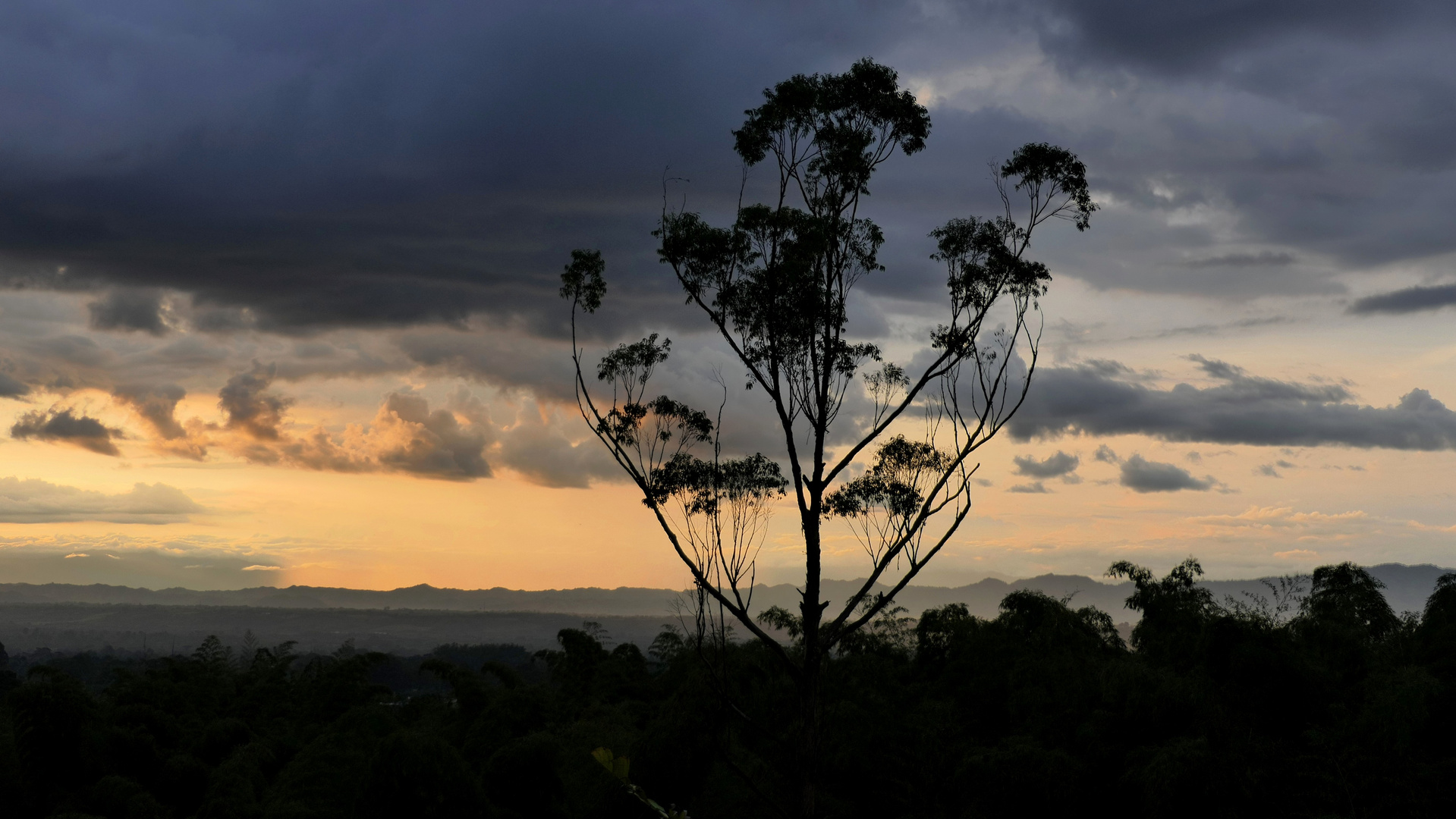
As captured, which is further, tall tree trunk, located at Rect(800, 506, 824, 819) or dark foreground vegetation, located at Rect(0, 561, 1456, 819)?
dark foreground vegetation, located at Rect(0, 561, 1456, 819)

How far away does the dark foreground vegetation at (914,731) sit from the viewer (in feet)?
39.4

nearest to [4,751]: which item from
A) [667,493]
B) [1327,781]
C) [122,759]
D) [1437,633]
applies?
[122,759]

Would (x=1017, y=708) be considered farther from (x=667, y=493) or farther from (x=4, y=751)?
(x=4, y=751)

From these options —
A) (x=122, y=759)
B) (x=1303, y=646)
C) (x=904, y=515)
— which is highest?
(x=904, y=515)

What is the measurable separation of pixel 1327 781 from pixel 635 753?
8.92m

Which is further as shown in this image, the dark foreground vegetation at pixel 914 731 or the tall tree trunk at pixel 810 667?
the dark foreground vegetation at pixel 914 731

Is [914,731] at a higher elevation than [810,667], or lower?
lower

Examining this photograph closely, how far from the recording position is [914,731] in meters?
15.2

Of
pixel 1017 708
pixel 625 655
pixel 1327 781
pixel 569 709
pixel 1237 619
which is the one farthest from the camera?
pixel 625 655

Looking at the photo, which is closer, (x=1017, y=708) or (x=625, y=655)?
(x=1017, y=708)

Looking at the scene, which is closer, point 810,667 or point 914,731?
point 810,667

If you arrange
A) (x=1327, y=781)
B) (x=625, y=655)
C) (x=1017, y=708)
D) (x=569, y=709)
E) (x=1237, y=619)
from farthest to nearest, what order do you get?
(x=625, y=655) < (x=569, y=709) < (x=1017, y=708) < (x=1237, y=619) < (x=1327, y=781)

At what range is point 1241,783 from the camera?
1163 centimetres

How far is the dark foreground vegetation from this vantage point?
12.0 m
